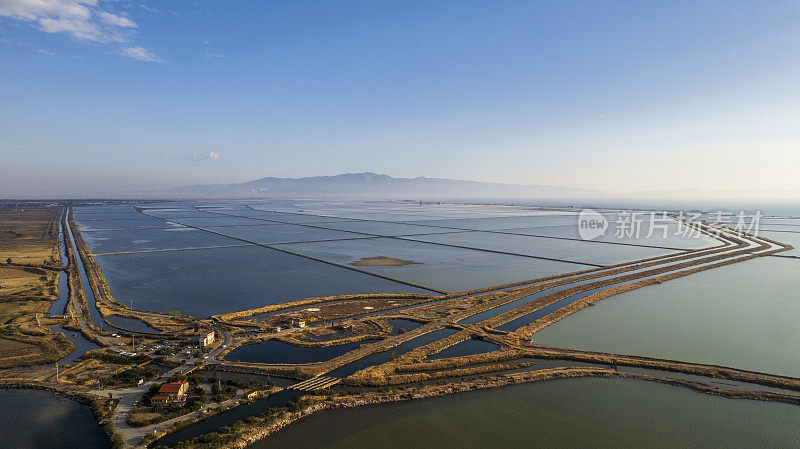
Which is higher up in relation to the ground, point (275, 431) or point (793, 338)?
point (793, 338)

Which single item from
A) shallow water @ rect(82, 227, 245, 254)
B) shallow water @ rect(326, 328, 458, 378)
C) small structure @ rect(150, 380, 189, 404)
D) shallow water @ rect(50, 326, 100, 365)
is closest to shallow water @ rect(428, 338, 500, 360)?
shallow water @ rect(326, 328, 458, 378)

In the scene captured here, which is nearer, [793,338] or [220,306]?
[793,338]

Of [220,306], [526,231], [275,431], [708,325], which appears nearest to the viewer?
[275,431]

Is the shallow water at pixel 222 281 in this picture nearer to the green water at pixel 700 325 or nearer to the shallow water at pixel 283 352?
the shallow water at pixel 283 352

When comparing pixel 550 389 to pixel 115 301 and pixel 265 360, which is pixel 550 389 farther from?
pixel 115 301

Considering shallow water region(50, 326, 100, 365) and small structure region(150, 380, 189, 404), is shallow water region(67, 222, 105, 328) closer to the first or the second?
shallow water region(50, 326, 100, 365)

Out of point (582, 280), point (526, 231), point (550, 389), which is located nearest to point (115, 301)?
point (550, 389)
